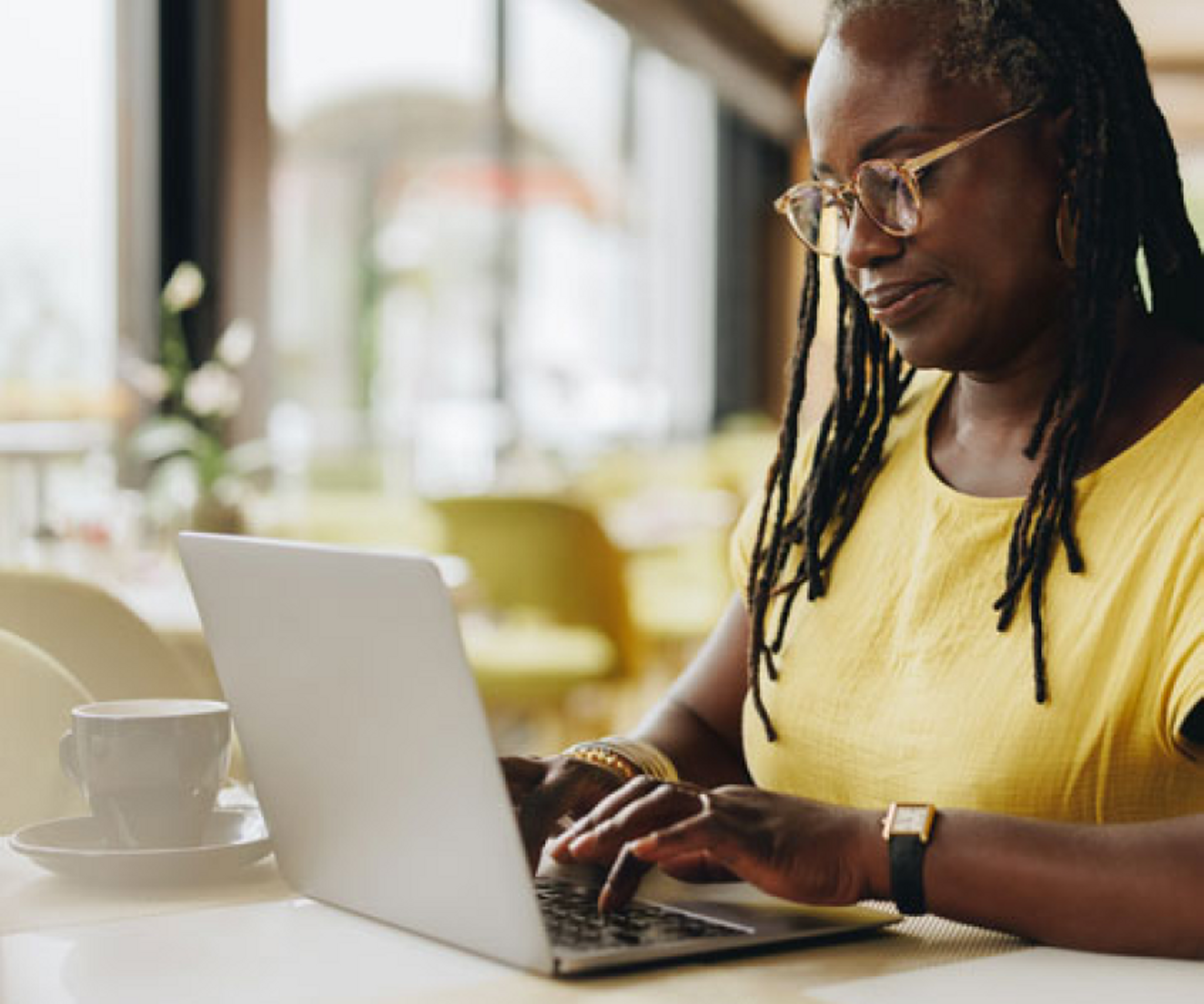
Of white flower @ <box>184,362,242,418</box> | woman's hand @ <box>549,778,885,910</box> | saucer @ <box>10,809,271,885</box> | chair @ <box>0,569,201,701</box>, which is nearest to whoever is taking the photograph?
woman's hand @ <box>549,778,885,910</box>

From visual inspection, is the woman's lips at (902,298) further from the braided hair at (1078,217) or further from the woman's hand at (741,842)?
the woman's hand at (741,842)

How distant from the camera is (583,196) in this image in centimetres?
795

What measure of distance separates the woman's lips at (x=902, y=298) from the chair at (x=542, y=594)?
2928 millimetres

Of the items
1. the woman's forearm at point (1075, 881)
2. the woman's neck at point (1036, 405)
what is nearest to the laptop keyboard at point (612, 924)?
the woman's forearm at point (1075, 881)

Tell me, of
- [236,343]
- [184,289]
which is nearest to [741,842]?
[184,289]

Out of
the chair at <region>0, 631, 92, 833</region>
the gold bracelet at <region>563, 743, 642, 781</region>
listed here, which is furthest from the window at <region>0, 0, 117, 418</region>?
the gold bracelet at <region>563, 743, 642, 781</region>

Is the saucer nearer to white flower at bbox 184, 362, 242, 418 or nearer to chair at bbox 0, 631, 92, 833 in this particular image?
chair at bbox 0, 631, 92, 833

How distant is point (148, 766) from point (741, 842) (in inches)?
15.5

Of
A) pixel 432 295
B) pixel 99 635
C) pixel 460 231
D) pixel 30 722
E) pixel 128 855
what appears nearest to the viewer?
pixel 128 855

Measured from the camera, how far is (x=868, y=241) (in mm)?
1293

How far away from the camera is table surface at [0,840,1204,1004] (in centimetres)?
92

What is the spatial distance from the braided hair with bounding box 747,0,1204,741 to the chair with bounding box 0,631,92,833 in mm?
548

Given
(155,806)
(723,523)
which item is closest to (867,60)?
(155,806)

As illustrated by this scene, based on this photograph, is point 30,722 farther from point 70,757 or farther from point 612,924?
point 612,924
